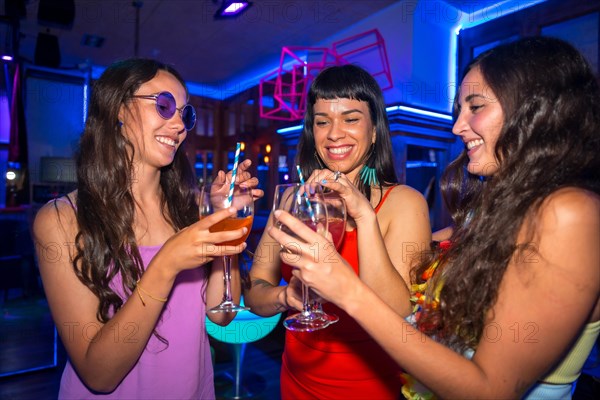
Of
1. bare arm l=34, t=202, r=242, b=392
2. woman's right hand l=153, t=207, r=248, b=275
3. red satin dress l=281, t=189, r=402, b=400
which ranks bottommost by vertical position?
red satin dress l=281, t=189, r=402, b=400

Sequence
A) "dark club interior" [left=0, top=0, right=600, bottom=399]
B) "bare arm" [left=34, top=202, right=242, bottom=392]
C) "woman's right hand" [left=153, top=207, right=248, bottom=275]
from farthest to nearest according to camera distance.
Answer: "dark club interior" [left=0, top=0, right=600, bottom=399] < "bare arm" [left=34, top=202, right=242, bottom=392] < "woman's right hand" [left=153, top=207, right=248, bottom=275]

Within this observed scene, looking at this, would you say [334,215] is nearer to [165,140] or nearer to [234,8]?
[165,140]

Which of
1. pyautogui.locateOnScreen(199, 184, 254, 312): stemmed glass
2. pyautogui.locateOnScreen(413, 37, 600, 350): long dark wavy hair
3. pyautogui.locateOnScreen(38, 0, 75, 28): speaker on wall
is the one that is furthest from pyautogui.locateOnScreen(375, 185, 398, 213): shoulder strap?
→ pyautogui.locateOnScreen(38, 0, 75, 28): speaker on wall

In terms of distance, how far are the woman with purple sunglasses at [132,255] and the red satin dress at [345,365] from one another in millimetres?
394

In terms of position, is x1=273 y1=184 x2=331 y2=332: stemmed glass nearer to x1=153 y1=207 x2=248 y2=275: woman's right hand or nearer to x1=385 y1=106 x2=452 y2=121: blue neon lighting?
x1=153 y1=207 x2=248 y2=275: woman's right hand

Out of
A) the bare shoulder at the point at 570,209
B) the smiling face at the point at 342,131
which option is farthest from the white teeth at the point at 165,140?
the bare shoulder at the point at 570,209

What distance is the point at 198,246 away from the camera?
3.48ft

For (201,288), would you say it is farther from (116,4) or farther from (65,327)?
(116,4)

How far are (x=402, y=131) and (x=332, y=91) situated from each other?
3495 mm

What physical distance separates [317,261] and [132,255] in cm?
83

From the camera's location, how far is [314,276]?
2.94ft

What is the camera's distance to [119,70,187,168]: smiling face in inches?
58.8

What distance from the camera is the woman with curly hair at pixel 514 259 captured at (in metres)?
0.90

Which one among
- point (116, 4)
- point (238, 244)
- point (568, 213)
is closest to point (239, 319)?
point (238, 244)
